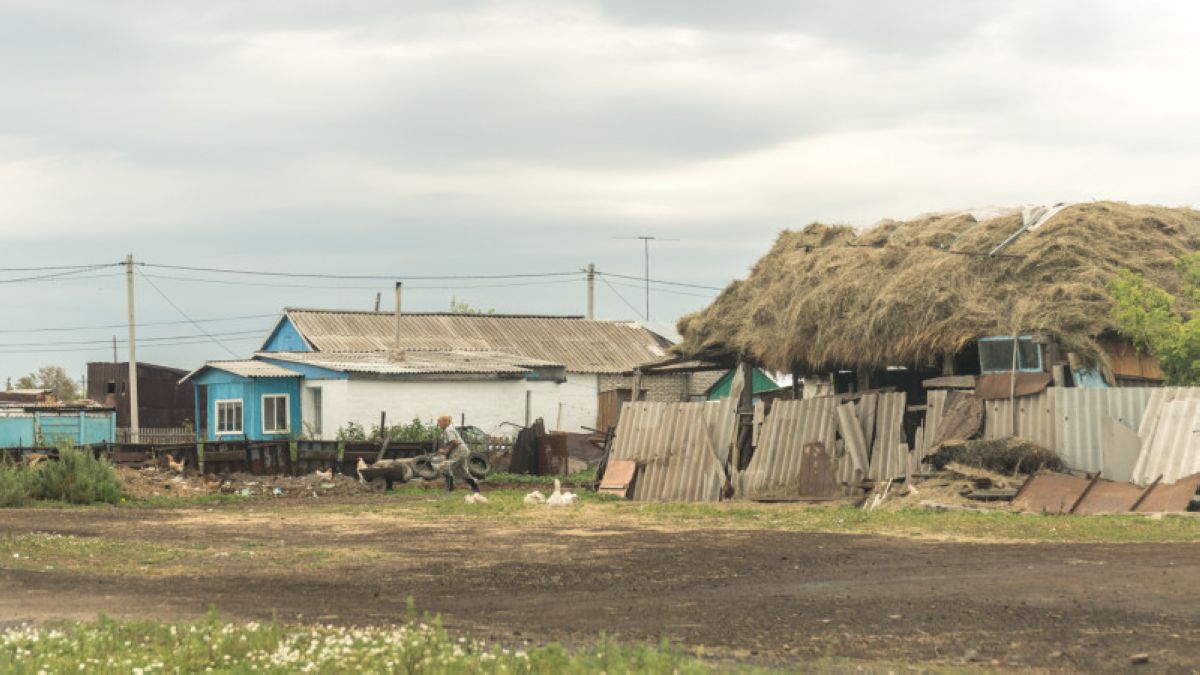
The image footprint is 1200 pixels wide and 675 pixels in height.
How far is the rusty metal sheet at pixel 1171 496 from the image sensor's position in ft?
57.3

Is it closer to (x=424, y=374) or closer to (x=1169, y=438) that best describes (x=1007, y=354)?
(x=1169, y=438)

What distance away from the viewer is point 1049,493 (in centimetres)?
1898

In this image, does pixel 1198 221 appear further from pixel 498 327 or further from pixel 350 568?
pixel 498 327

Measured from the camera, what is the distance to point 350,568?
13609 millimetres

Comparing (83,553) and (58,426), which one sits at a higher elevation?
Result: (58,426)

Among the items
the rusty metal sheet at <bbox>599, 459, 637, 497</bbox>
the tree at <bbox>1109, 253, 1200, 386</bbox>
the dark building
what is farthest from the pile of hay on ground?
the dark building

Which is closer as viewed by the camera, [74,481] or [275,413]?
[74,481]

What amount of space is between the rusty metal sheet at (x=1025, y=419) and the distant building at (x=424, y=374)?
56.7ft

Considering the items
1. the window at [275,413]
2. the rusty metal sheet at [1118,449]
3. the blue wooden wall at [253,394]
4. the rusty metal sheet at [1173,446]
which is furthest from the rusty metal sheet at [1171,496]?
the window at [275,413]

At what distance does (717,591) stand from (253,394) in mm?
33936

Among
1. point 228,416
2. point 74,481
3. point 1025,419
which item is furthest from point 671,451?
point 228,416

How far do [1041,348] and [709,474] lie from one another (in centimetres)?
620

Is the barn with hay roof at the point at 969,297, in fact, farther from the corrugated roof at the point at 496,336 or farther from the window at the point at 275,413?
the corrugated roof at the point at 496,336

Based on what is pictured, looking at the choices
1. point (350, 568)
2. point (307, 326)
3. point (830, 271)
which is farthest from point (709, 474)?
point (307, 326)
